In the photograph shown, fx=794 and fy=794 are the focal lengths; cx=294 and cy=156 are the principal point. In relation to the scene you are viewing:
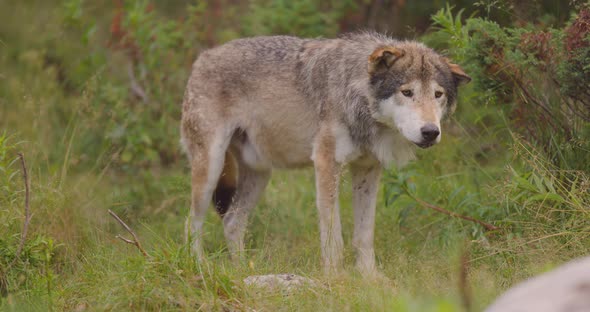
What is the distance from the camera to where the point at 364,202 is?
226 inches

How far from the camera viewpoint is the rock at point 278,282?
418 centimetres

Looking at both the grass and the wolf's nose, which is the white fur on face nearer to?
the wolf's nose

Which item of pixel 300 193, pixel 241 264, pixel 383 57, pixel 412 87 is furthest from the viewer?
pixel 300 193

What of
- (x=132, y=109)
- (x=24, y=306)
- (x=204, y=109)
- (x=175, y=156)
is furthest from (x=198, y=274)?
(x=132, y=109)

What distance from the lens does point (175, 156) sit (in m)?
8.05

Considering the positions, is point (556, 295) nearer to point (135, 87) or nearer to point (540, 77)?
point (540, 77)

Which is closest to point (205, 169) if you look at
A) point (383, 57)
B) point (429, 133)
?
point (383, 57)

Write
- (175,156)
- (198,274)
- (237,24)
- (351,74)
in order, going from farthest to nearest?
(237,24), (175,156), (351,74), (198,274)

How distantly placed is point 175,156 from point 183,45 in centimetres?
129

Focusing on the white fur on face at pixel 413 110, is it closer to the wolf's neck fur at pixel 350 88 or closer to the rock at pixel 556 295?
the wolf's neck fur at pixel 350 88

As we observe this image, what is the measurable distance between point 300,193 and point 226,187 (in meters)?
1.05

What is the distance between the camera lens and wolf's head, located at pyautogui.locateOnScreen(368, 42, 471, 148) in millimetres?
4891

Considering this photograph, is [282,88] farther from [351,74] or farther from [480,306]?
[480,306]

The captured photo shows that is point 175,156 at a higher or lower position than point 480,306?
lower
